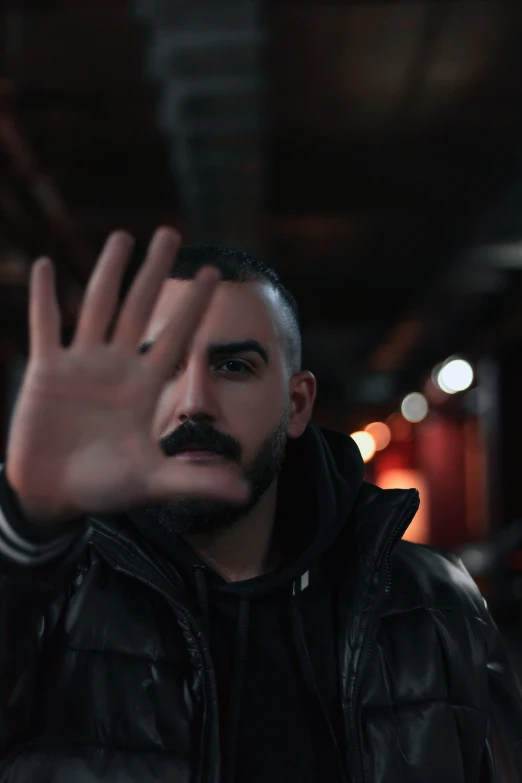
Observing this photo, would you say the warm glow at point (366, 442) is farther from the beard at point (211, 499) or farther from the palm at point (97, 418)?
the palm at point (97, 418)

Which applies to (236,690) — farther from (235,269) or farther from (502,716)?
(235,269)

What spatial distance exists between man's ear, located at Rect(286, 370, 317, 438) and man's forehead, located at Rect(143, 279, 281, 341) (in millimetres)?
180

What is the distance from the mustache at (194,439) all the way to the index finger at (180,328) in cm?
39

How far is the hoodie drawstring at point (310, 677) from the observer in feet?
4.81

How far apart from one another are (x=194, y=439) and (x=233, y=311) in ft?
0.90

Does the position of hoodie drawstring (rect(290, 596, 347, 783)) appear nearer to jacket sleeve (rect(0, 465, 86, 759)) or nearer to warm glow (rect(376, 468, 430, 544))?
jacket sleeve (rect(0, 465, 86, 759))

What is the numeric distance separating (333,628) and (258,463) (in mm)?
357

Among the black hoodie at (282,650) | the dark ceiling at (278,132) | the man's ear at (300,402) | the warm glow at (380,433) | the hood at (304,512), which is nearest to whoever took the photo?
the black hoodie at (282,650)

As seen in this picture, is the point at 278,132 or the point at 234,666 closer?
the point at 234,666

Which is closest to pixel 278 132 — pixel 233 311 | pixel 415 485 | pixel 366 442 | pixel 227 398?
pixel 233 311

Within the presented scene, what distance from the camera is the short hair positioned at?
1.65m

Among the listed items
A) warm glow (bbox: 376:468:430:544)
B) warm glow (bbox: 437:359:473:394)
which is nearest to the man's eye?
warm glow (bbox: 437:359:473:394)

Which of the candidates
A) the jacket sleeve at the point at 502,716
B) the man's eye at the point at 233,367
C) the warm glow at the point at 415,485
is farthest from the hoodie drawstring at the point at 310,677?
the warm glow at the point at 415,485

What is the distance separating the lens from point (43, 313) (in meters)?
1.02
